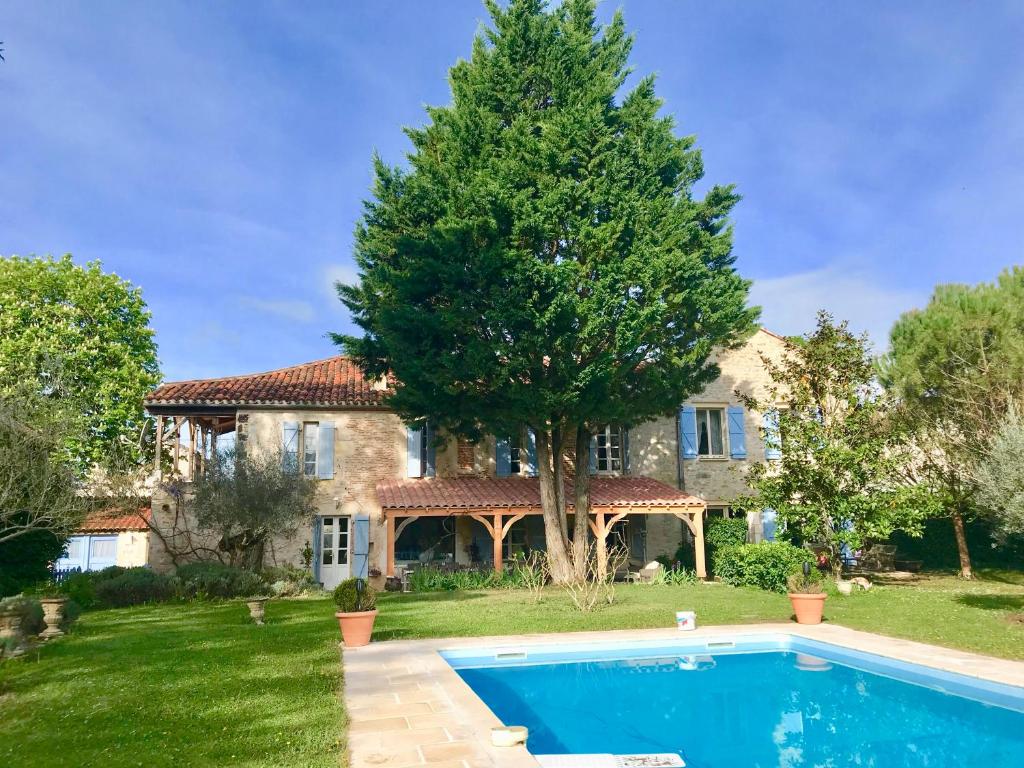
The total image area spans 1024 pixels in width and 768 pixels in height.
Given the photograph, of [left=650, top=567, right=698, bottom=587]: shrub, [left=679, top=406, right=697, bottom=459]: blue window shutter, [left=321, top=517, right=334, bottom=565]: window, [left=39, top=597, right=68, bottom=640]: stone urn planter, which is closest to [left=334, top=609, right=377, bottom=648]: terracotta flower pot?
[left=39, top=597, right=68, bottom=640]: stone urn planter

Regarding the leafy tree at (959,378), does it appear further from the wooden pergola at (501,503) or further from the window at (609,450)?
the window at (609,450)

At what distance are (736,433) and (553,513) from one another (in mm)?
8532

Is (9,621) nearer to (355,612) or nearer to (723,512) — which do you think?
(355,612)

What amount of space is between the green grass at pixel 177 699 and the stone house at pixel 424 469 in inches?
298

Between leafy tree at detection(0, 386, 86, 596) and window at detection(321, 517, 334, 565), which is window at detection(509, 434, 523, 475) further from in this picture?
leafy tree at detection(0, 386, 86, 596)

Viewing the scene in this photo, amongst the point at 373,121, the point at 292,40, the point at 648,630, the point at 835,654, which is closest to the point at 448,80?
the point at 373,121

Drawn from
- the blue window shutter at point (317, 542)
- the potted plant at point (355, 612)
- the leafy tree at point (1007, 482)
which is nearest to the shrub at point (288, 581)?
the blue window shutter at point (317, 542)

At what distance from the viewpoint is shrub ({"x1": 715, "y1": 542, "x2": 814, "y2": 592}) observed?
55.6 ft

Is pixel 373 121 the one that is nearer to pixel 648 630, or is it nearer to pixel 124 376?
pixel 648 630

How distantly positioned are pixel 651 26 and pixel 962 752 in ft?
56.1

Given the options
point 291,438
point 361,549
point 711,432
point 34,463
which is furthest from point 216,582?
point 711,432

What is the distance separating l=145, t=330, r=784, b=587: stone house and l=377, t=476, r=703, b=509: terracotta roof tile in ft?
0.16

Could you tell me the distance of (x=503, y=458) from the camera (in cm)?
2178

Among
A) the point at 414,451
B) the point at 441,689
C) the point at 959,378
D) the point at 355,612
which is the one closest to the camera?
the point at 441,689
